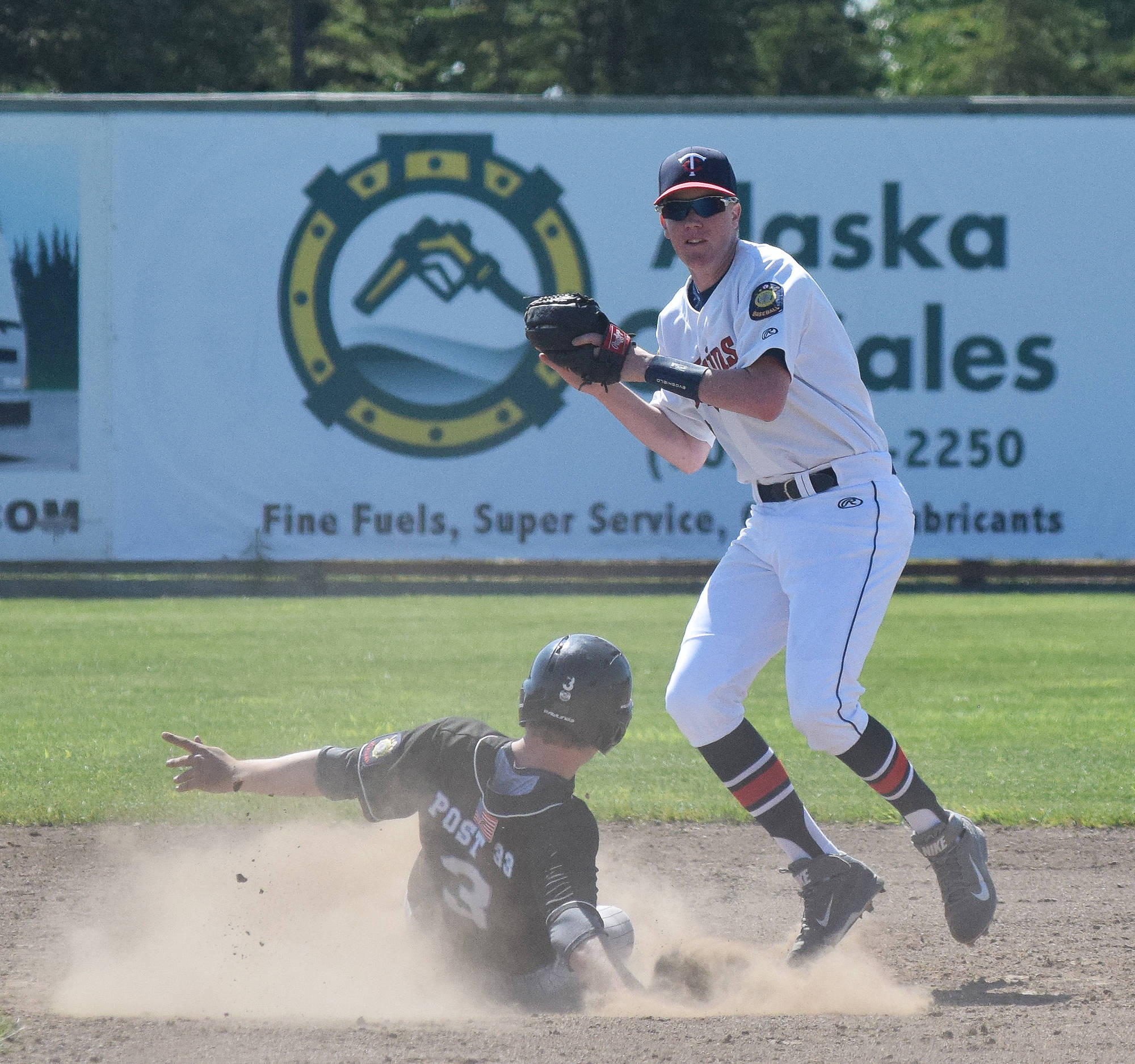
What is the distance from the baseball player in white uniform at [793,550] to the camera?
12.9 feet

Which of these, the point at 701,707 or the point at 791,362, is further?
the point at 701,707

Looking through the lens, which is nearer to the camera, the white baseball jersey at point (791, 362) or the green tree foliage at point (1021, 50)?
the white baseball jersey at point (791, 362)

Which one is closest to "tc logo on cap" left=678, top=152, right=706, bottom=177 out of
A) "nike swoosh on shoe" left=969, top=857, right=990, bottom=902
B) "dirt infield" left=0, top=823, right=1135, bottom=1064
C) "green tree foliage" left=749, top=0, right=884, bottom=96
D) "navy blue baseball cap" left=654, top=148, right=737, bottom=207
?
"navy blue baseball cap" left=654, top=148, right=737, bottom=207

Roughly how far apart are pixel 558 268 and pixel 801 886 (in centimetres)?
1157

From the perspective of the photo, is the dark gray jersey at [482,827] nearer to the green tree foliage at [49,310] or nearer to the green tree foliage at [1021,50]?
the green tree foliage at [49,310]

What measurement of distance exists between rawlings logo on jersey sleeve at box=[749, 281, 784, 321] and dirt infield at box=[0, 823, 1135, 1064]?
1.76 m

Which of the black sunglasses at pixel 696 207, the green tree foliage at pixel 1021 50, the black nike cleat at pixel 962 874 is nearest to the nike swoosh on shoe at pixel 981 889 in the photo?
the black nike cleat at pixel 962 874

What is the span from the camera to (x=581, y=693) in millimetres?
3590

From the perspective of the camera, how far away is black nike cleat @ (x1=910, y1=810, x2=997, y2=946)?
3945mm

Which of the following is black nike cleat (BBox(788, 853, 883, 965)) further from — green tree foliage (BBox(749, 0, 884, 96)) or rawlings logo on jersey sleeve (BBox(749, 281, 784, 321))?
green tree foliage (BBox(749, 0, 884, 96))

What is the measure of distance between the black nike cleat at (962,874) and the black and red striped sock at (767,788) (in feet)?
0.96

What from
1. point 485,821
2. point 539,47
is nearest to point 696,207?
point 485,821

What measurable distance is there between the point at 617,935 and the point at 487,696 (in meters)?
4.73

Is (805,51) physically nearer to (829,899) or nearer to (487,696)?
(487,696)
